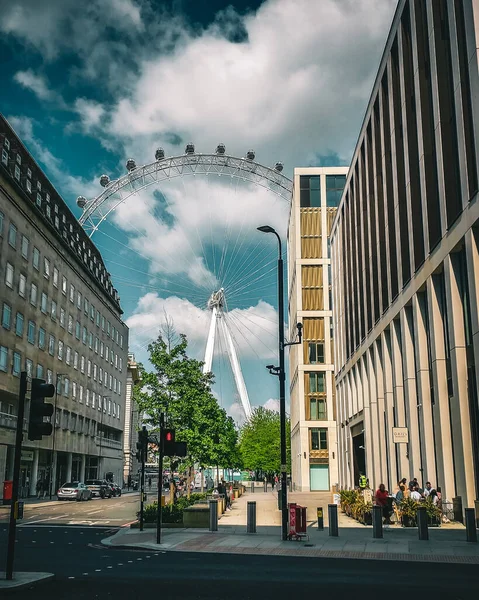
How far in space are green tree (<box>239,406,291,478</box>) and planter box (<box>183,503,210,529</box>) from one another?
92.3 meters

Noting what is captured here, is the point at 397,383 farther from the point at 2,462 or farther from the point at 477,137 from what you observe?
the point at 2,462

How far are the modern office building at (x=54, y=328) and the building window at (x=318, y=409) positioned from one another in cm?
2765

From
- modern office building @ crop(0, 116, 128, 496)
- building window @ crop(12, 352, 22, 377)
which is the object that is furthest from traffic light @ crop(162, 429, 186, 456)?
building window @ crop(12, 352, 22, 377)

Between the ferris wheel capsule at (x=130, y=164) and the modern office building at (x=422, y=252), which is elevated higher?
the ferris wheel capsule at (x=130, y=164)

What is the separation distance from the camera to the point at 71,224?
81.4m

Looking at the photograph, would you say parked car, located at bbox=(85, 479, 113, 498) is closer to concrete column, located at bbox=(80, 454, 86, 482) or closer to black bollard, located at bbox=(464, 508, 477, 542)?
concrete column, located at bbox=(80, 454, 86, 482)

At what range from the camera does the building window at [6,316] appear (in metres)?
56.4

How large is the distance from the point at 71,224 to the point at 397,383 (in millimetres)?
54378

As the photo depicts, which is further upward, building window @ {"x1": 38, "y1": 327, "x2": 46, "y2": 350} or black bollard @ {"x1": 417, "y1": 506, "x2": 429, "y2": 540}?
building window @ {"x1": 38, "y1": 327, "x2": 46, "y2": 350}

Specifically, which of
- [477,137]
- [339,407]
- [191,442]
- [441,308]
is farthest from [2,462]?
[477,137]

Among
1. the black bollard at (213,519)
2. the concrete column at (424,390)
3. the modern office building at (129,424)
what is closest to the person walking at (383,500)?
the concrete column at (424,390)

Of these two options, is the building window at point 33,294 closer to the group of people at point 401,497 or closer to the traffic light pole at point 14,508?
the group of people at point 401,497

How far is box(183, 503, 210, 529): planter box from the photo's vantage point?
89.2 ft

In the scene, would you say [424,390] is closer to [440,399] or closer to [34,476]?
[440,399]
